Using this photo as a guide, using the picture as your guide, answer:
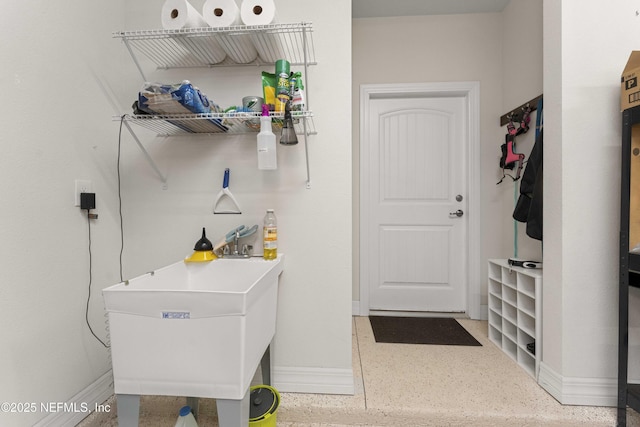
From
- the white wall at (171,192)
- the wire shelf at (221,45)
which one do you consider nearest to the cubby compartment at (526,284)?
the white wall at (171,192)

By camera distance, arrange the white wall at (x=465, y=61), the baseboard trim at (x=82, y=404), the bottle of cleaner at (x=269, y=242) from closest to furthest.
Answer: the baseboard trim at (x=82, y=404) → the bottle of cleaner at (x=269, y=242) → the white wall at (x=465, y=61)

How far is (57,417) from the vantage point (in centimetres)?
110

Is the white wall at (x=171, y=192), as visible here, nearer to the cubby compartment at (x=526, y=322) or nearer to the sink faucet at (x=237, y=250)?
the sink faucet at (x=237, y=250)

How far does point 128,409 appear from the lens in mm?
A: 878

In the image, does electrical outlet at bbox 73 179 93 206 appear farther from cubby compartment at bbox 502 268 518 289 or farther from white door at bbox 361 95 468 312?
cubby compartment at bbox 502 268 518 289

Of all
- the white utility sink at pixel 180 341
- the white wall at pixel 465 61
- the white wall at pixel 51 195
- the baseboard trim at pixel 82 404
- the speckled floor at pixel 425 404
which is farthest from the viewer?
the white wall at pixel 465 61

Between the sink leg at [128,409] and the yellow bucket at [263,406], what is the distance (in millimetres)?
398

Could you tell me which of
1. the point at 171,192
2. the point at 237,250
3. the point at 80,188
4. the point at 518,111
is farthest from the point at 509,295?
the point at 80,188

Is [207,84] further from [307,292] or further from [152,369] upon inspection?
[152,369]

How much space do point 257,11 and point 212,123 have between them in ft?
1.67

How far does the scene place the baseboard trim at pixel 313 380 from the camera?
1388mm

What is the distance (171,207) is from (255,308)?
2.80ft

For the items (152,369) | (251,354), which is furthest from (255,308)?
(152,369)

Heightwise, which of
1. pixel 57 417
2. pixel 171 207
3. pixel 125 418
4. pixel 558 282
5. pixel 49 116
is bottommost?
pixel 57 417
